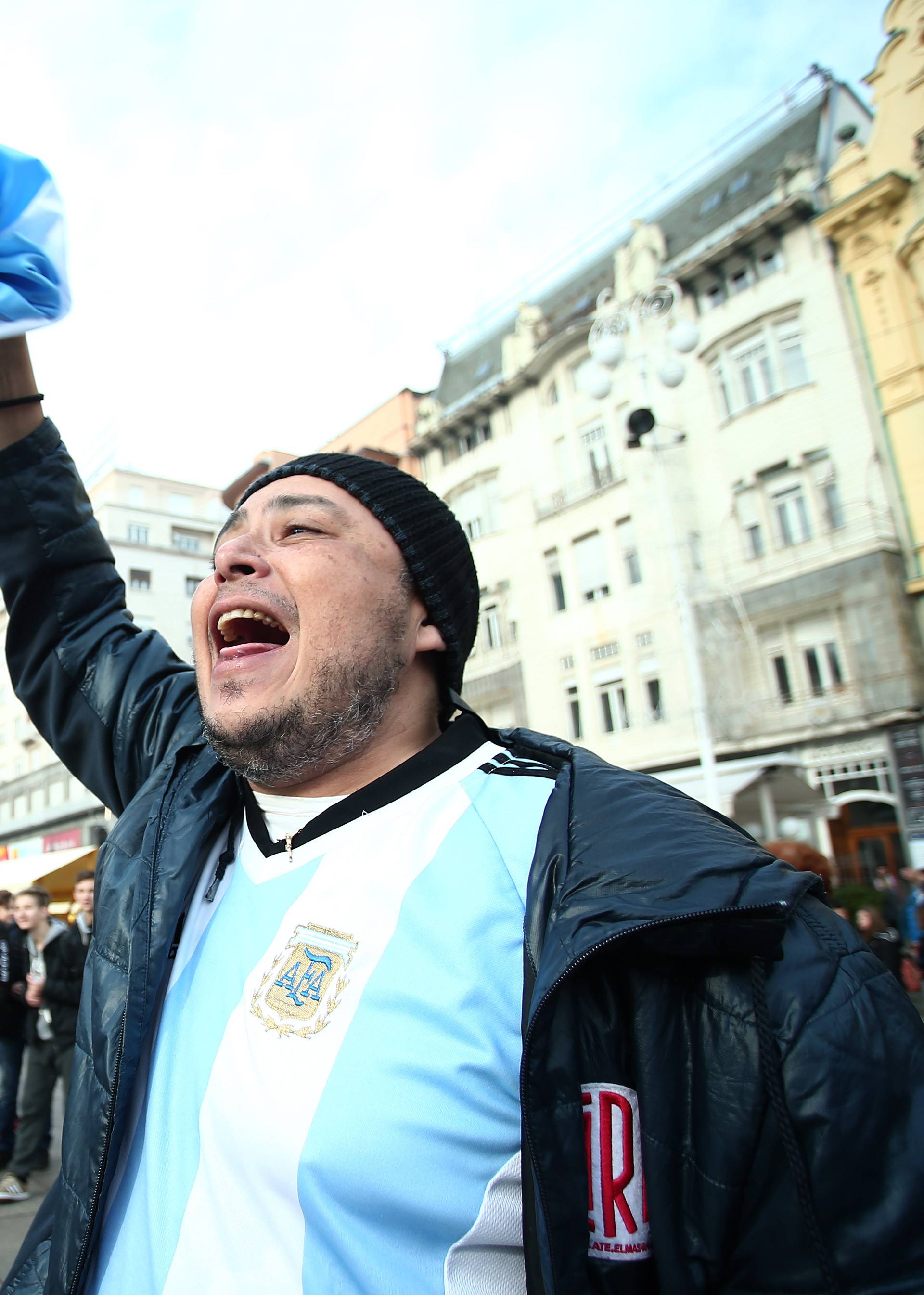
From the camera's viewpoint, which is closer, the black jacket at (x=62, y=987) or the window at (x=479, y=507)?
the black jacket at (x=62, y=987)

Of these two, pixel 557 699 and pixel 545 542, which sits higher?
pixel 545 542

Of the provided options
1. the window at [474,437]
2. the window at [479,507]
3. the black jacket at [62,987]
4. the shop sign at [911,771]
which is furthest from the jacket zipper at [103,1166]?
the window at [474,437]

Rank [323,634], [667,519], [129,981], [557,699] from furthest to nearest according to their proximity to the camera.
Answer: [557,699], [667,519], [323,634], [129,981]

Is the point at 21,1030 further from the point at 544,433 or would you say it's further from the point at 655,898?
the point at 544,433

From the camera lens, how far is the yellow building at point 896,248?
46.5 feet

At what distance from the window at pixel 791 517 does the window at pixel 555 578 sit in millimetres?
5390

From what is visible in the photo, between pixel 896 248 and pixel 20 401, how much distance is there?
16523mm

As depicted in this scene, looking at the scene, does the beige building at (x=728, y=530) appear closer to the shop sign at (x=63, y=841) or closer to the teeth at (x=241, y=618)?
the teeth at (x=241, y=618)

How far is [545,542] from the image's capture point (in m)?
20.2

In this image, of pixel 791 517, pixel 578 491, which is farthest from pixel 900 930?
pixel 578 491

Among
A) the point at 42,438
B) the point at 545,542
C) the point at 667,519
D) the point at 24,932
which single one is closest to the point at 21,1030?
the point at 24,932

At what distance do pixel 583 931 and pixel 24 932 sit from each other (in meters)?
6.23

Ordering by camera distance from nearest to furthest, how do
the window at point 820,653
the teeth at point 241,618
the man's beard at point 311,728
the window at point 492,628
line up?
the man's beard at point 311,728 < the teeth at point 241,618 < the window at point 820,653 < the window at point 492,628

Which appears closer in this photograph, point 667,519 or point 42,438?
point 42,438
